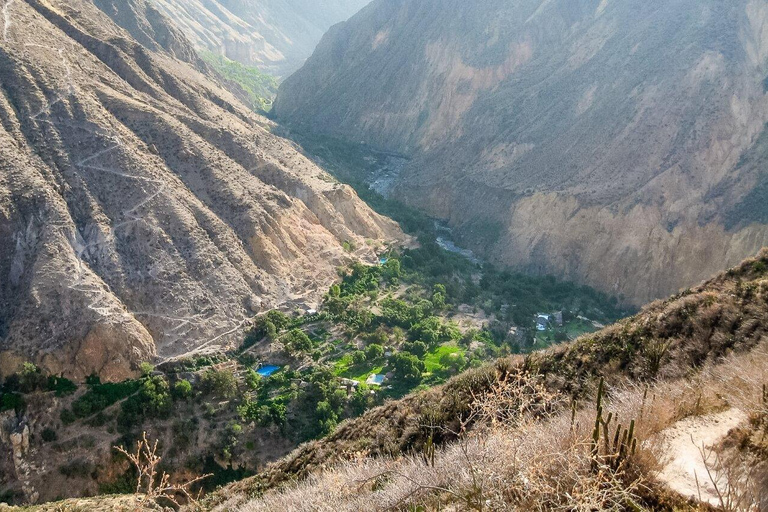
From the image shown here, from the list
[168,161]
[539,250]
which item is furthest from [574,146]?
[168,161]

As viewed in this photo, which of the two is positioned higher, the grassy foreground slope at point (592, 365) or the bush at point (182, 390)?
the grassy foreground slope at point (592, 365)

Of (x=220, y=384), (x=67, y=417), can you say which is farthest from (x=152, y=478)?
(x=67, y=417)

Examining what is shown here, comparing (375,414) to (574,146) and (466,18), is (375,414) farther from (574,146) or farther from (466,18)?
(466,18)

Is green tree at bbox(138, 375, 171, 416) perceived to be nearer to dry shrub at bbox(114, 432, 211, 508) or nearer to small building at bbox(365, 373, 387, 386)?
dry shrub at bbox(114, 432, 211, 508)

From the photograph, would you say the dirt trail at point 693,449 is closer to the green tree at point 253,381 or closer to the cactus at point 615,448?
the cactus at point 615,448

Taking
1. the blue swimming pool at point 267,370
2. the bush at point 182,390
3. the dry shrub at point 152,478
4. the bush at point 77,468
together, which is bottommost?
the bush at point 77,468

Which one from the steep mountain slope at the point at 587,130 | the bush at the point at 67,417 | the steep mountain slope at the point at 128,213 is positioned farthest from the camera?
the steep mountain slope at the point at 587,130

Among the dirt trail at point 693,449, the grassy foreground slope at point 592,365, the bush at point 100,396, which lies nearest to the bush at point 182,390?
the bush at point 100,396
